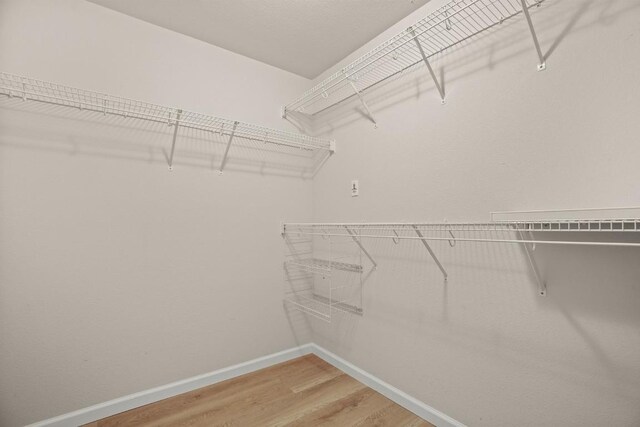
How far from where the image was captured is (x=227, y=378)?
2.12 metres

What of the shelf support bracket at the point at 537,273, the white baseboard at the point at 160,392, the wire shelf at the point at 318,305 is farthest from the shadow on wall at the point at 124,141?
the shelf support bracket at the point at 537,273

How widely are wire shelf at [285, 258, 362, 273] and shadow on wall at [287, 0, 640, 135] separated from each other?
1067mm

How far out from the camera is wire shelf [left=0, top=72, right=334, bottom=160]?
1533 millimetres

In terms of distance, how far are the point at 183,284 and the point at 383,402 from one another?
1477mm

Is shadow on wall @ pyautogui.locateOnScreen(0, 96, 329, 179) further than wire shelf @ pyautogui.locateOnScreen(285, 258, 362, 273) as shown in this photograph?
No

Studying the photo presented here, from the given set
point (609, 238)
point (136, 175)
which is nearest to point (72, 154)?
point (136, 175)

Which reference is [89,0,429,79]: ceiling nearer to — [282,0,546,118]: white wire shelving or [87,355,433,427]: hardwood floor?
[282,0,546,118]: white wire shelving

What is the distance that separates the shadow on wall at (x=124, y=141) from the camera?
5.10 feet

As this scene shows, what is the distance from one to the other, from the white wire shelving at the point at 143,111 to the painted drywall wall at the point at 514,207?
0.73 metres

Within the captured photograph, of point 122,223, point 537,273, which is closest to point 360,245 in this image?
point 537,273

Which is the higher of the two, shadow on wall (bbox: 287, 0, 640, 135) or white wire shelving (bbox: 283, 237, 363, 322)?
shadow on wall (bbox: 287, 0, 640, 135)

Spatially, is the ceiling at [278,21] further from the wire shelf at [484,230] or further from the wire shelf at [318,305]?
the wire shelf at [318,305]

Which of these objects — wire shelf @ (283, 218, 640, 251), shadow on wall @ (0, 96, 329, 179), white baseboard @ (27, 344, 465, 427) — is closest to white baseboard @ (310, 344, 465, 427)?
white baseboard @ (27, 344, 465, 427)

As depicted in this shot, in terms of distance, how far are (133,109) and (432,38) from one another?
1.79 m
